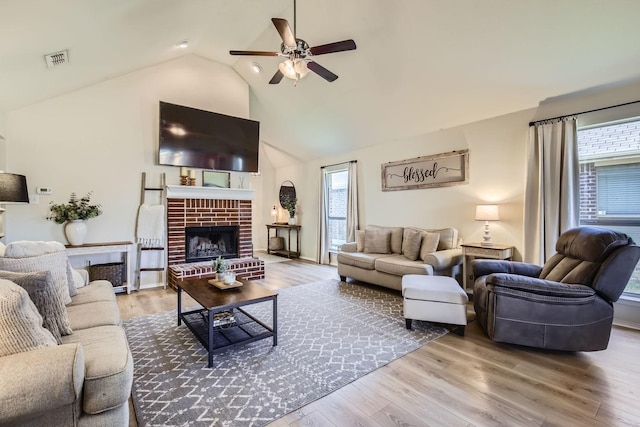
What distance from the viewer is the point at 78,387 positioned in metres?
1.20

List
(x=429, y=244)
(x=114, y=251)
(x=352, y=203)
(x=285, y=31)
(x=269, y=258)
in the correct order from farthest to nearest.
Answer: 1. (x=269, y=258)
2. (x=352, y=203)
3. (x=429, y=244)
4. (x=114, y=251)
5. (x=285, y=31)

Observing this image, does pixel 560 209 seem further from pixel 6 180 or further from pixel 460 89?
pixel 6 180

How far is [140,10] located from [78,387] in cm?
329

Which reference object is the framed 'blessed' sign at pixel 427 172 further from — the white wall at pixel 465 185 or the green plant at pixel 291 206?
the green plant at pixel 291 206

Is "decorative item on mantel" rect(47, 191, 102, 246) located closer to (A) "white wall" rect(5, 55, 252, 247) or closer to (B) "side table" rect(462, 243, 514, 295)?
(A) "white wall" rect(5, 55, 252, 247)

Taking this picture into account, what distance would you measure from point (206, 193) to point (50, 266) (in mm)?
2935

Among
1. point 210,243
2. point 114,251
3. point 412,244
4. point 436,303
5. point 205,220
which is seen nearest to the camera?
point 436,303

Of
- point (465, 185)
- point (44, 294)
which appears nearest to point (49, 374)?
point (44, 294)

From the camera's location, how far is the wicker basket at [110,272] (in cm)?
411

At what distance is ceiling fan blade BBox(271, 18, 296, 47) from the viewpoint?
8.59ft

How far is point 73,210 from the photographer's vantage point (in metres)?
3.96

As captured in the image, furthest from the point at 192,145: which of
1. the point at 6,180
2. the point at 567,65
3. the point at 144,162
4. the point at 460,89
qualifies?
the point at 567,65

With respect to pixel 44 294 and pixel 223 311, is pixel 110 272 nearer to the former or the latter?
pixel 223 311

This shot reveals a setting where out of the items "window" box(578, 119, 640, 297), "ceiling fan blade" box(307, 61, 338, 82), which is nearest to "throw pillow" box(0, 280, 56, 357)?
"ceiling fan blade" box(307, 61, 338, 82)
